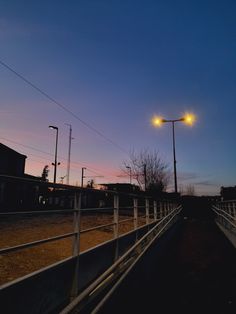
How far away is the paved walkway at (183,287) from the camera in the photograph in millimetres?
3697

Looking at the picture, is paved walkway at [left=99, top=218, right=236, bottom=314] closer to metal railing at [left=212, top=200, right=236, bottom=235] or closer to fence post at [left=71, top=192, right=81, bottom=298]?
fence post at [left=71, top=192, right=81, bottom=298]

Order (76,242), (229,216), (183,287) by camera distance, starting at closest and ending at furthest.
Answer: (76,242) → (183,287) → (229,216)

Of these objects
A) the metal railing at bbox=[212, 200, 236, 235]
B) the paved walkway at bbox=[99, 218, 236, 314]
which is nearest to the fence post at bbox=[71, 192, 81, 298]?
the paved walkway at bbox=[99, 218, 236, 314]

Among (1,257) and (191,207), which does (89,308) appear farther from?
(191,207)

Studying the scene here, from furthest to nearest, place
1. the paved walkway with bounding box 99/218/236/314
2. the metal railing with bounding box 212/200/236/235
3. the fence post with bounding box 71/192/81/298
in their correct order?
the metal railing with bounding box 212/200/236/235, the paved walkway with bounding box 99/218/236/314, the fence post with bounding box 71/192/81/298

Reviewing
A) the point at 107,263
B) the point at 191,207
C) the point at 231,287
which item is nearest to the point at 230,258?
the point at 231,287

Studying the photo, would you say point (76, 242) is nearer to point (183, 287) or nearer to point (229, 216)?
point (183, 287)

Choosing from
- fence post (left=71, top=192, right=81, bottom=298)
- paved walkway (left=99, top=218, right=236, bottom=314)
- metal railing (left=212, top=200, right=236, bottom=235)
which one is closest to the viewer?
fence post (left=71, top=192, right=81, bottom=298)

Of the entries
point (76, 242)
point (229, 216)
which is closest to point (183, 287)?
point (76, 242)

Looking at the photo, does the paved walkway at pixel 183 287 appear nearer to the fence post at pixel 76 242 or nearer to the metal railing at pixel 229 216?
the fence post at pixel 76 242

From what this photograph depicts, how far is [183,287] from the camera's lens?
4.71m

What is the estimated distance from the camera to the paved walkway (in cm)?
370

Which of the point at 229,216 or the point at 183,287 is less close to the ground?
the point at 229,216

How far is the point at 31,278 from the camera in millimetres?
2242
